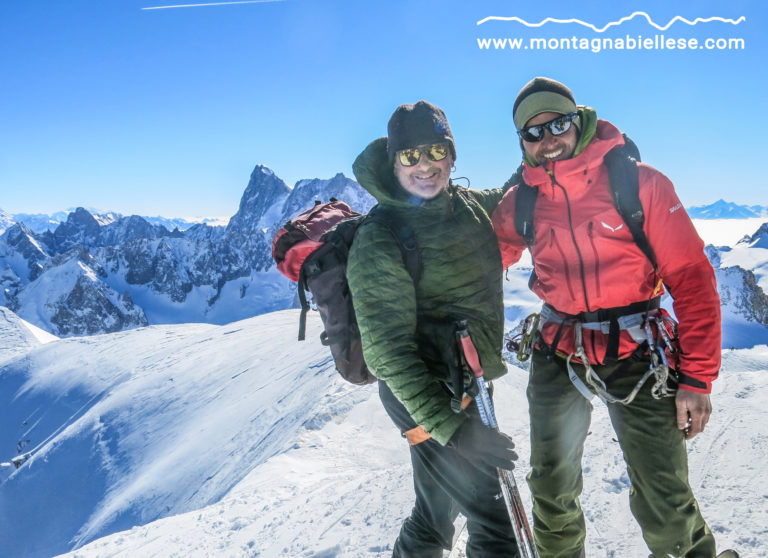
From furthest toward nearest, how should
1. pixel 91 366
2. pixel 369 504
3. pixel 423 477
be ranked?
pixel 91 366 → pixel 369 504 → pixel 423 477

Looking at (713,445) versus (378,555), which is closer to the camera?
(378,555)

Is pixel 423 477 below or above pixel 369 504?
above

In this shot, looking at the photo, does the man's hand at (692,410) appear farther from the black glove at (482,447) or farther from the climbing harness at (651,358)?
the black glove at (482,447)

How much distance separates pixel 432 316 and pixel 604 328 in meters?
1.30

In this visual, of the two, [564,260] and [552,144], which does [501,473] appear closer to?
[564,260]

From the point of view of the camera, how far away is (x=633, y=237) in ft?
10.2

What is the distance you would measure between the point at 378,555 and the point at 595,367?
11.3 feet

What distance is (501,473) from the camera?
129 inches

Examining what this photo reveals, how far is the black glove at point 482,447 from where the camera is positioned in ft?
10.2

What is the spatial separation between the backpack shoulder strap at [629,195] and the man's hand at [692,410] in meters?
0.90

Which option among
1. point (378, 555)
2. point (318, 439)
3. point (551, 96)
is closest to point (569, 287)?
point (551, 96)

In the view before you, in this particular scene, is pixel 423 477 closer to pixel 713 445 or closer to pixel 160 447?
pixel 713 445

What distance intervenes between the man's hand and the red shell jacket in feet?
0.19

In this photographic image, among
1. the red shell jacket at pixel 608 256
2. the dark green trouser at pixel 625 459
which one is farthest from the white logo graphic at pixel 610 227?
the dark green trouser at pixel 625 459
